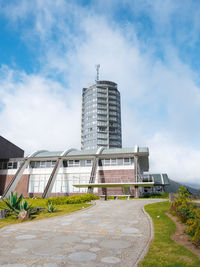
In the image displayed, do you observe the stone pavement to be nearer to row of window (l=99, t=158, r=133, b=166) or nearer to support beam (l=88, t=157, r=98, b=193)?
support beam (l=88, t=157, r=98, b=193)

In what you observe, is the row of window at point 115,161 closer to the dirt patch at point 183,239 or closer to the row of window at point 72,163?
the row of window at point 72,163

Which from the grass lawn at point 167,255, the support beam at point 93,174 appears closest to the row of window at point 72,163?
the support beam at point 93,174

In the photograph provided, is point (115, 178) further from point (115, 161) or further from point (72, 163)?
point (72, 163)

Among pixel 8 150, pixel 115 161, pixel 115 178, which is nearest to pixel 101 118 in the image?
pixel 8 150

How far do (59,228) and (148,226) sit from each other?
12.6 feet

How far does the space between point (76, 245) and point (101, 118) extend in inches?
3650

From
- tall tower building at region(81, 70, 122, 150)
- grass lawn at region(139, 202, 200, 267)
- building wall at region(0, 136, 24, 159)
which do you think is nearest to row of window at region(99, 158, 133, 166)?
building wall at region(0, 136, 24, 159)

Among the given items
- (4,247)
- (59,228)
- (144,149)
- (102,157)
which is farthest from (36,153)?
(4,247)

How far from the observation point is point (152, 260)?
4961mm

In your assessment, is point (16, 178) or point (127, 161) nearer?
point (16, 178)

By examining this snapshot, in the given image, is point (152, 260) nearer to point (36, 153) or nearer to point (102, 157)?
point (102, 157)

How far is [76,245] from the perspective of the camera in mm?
6273

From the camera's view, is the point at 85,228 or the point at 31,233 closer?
the point at 31,233

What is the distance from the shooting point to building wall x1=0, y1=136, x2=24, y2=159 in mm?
39572
